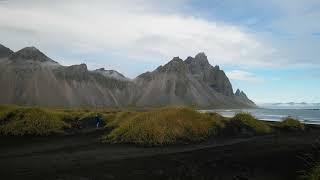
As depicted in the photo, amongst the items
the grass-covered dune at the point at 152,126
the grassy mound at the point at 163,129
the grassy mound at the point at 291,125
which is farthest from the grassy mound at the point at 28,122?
the grassy mound at the point at 291,125

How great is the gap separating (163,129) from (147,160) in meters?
7.57

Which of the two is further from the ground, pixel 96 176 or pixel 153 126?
pixel 153 126

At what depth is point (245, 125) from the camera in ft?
121

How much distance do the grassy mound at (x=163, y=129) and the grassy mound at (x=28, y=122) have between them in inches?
235

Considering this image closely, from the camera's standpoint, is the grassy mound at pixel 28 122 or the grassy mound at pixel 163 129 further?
the grassy mound at pixel 28 122

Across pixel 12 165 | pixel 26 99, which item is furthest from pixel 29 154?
pixel 26 99

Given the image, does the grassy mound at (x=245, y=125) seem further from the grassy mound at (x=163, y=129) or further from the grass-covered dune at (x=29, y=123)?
the grass-covered dune at (x=29, y=123)

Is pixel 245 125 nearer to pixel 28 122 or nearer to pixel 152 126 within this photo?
pixel 152 126

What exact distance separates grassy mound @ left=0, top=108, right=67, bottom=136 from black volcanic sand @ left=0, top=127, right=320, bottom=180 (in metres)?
2.11

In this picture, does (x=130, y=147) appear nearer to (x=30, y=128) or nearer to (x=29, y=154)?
(x=29, y=154)

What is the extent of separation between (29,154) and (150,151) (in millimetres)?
6733

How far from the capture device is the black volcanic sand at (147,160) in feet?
55.0

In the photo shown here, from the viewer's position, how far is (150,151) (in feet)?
76.4

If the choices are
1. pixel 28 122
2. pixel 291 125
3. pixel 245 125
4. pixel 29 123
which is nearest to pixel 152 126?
pixel 29 123
